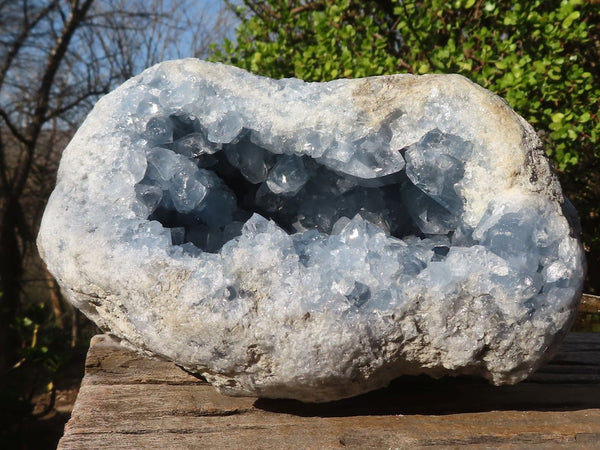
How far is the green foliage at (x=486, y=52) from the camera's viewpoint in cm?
256

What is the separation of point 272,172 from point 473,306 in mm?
638

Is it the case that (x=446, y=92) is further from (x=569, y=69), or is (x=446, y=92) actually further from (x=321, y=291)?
(x=569, y=69)

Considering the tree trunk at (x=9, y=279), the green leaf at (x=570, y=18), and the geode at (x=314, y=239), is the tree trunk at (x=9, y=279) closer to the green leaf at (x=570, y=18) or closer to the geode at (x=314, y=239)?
the geode at (x=314, y=239)

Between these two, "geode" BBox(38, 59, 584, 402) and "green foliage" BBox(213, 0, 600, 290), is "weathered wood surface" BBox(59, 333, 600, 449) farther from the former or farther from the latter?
"green foliage" BBox(213, 0, 600, 290)

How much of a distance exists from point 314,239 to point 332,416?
455mm

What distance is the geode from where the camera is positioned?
1.18 metres

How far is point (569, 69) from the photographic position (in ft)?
8.54

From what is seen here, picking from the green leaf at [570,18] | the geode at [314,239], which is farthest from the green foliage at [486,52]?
the geode at [314,239]

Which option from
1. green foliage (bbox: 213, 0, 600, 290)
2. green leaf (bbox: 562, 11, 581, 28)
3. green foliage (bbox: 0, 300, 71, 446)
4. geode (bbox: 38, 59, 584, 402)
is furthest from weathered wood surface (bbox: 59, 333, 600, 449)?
green foliage (bbox: 0, 300, 71, 446)

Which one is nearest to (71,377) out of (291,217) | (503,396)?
(291,217)

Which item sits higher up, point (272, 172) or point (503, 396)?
point (272, 172)

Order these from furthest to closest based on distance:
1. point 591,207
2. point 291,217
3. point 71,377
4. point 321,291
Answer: point 71,377
point 591,207
point 291,217
point 321,291

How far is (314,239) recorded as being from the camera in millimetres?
1314

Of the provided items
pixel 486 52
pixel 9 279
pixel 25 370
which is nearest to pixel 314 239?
pixel 486 52
